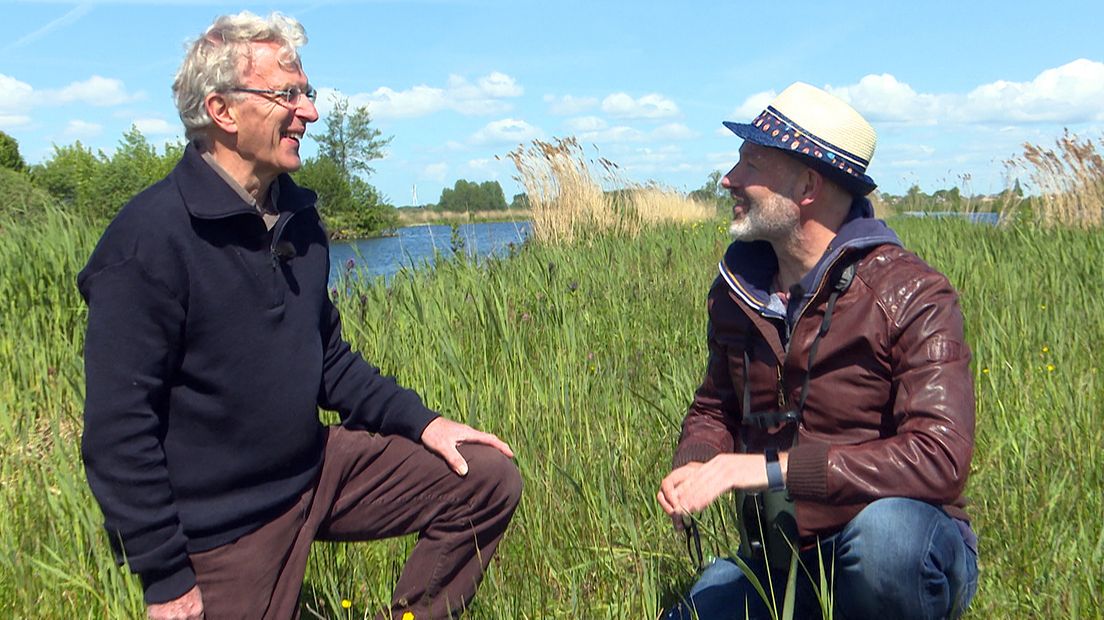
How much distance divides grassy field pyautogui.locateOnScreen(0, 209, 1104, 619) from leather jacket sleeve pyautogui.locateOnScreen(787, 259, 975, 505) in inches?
16.8

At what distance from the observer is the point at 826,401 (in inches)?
83.3

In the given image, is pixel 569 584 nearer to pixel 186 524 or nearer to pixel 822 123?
pixel 186 524

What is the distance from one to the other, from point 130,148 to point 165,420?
208 ft

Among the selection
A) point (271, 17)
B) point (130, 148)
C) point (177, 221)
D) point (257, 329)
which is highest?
point (130, 148)

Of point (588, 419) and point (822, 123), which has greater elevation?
point (822, 123)

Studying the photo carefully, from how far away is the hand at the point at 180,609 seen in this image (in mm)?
1960

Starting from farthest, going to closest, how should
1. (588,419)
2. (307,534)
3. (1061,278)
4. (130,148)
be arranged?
(130,148) → (1061,278) → (588,419) → (307,534)

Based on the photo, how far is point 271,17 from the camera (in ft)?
7.54

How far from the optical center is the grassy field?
2387 millimetres

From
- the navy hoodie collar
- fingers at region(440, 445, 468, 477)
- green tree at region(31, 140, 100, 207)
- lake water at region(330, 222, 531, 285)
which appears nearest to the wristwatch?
the navy hoodie collar

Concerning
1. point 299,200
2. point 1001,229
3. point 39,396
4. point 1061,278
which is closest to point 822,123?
point 299,200

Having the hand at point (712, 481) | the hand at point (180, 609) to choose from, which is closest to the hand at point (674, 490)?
the hand at point (712, 481)

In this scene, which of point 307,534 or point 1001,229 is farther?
point 1001,229

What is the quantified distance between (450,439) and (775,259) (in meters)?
0.98
